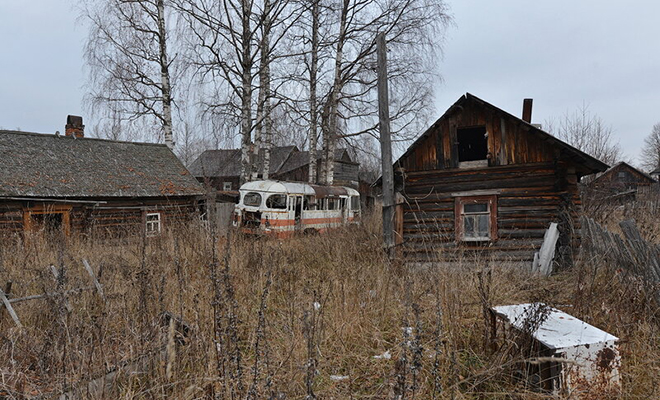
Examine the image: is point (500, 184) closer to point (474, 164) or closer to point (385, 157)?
point (474, 164)

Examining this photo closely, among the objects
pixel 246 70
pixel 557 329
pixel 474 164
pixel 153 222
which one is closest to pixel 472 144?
→ pixel 474 164

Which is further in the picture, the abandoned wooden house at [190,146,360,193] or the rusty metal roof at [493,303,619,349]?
the abandoned wooden house at [190,146,360,193]

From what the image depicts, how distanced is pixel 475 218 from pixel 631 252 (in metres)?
4.26

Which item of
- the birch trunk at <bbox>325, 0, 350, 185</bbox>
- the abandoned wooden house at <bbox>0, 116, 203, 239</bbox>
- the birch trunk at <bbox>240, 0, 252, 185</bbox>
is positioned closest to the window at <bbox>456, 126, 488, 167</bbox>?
the birch trunk at <bbox>325, 0, 350, 185</bbox>

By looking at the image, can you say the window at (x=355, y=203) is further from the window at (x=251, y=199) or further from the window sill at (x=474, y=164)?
the window sill at (x=474, y=164)

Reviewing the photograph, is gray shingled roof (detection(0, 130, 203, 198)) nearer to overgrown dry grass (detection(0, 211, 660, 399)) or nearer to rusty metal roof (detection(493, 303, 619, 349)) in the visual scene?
overgrown dry grass (detection(0, 211, 660, 399))

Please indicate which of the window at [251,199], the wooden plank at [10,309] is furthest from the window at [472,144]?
the wooden plank at [10,309]

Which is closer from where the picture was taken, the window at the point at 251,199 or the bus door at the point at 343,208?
the window at the point at 251,199

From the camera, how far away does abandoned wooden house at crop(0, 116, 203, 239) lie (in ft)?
37.1

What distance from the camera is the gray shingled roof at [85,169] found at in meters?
11.8

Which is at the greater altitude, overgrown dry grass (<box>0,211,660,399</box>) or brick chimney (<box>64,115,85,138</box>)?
brick chimney (<box>64,115,85,138</box>)

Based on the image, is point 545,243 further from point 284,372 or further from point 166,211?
point 166,211

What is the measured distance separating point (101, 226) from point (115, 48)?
7555 mm

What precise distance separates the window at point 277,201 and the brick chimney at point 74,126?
Answer: 914cm
